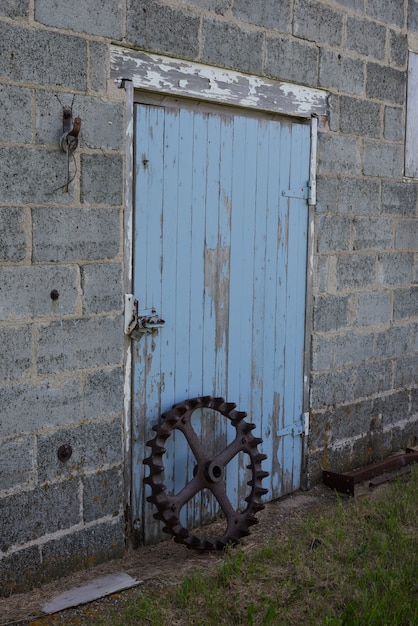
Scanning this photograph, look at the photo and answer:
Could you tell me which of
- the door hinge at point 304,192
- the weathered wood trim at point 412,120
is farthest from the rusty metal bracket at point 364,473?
the weathered wood trim at point 412,120

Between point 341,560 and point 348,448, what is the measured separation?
153 centimetres

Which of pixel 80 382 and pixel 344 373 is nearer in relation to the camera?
pixel 80 382

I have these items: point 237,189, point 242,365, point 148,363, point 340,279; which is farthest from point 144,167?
point 340,279

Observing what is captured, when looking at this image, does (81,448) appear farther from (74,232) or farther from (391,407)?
(391,407)

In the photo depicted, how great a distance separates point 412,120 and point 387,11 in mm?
804

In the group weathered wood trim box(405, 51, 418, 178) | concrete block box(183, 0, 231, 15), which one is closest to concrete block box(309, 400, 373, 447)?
weathered wood trim box(405, 51, 418, 178)

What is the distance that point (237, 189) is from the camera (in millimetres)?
4570

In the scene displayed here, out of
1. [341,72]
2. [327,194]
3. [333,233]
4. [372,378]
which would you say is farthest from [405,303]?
[341,72]

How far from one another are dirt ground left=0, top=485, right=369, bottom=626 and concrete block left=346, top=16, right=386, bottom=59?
2.94m

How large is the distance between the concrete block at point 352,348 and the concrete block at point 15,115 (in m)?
2.65

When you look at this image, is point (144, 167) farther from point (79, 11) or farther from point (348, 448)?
point (348, 448)

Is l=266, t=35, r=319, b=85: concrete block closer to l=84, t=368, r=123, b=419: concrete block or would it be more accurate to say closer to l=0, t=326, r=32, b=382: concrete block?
l=84, t=368, r=123, b=419: concrete block

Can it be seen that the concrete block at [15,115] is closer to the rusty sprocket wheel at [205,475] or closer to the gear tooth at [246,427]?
the rusty sprocket wheel at [205,475]

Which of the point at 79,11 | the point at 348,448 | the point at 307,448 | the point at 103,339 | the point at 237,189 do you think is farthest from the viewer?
the point at 348,448
